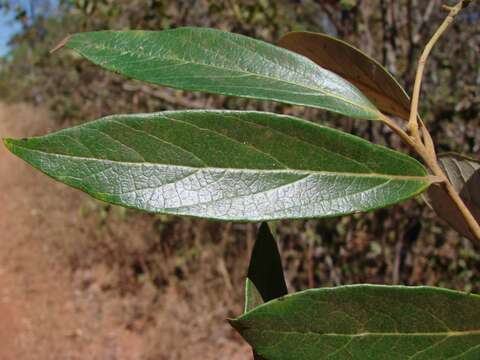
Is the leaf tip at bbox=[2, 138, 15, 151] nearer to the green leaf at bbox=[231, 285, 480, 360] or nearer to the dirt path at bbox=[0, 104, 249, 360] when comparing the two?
the green leaf at bbox=[231, 285, 480, 360]

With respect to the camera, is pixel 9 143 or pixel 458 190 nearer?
pixel 9 143

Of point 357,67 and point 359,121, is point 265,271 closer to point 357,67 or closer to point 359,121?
point 357,67

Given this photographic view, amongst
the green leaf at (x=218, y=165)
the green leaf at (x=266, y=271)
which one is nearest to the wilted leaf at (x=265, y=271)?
the green leaf at (x=266, y=271)

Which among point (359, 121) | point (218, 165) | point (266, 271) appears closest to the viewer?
point (218, 165)

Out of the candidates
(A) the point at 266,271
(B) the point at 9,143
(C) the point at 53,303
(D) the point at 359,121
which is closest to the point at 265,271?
(A) the point at 266,271

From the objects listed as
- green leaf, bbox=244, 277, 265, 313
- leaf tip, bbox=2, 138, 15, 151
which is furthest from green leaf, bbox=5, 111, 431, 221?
green leaf, bbox=244, 277, 265, 313

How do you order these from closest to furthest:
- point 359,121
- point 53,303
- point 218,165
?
point 218,165 → point 359,121 → point 53,303

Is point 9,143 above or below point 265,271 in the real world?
above
